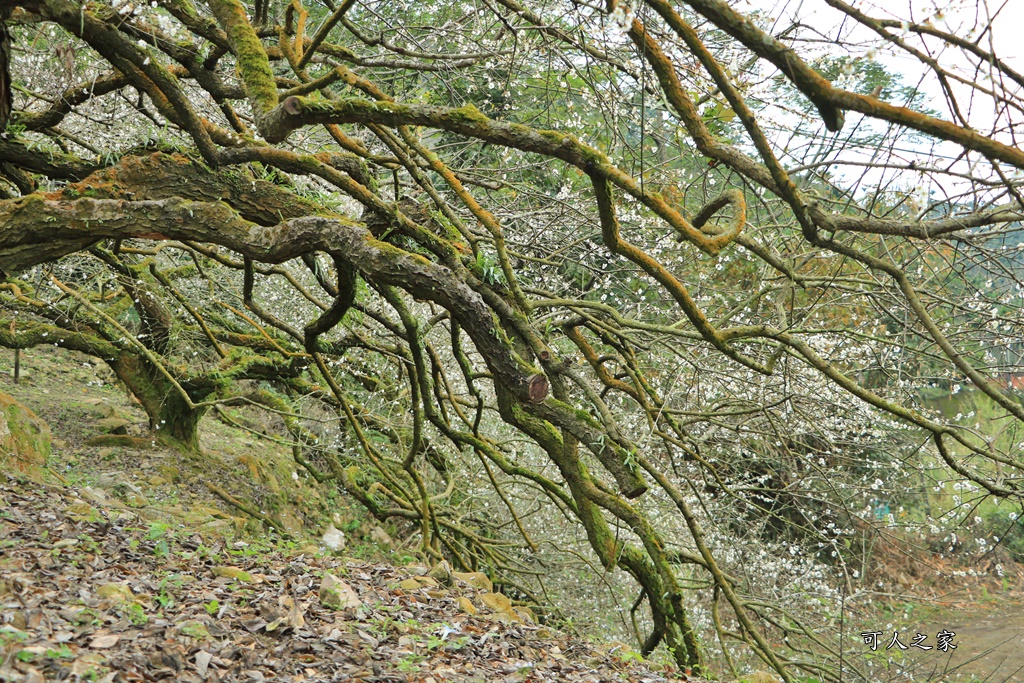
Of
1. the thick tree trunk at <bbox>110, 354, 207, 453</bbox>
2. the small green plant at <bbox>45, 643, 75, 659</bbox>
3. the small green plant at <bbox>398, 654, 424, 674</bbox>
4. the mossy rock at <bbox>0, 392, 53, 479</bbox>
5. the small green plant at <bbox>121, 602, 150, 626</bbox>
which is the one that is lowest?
the small green plant at <bbox>45, 643, 75, 659</bbox>

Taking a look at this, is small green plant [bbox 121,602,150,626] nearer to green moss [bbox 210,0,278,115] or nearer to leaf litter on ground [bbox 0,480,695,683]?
leaf litter on ground [bbox 0,480,695,683]

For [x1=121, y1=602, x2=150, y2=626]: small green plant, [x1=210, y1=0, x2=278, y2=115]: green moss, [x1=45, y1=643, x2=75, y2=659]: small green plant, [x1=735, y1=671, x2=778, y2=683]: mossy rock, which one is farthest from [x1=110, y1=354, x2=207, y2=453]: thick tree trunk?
[x1=735, y1=671, x2=778, y2=683]: mossy rock

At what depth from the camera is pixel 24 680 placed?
8.86ft

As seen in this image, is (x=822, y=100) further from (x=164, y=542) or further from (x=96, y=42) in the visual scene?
(x=164, y=542)

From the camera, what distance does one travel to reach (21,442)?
6020 mm

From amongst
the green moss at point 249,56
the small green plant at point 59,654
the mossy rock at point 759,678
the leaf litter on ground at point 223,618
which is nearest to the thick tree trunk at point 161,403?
the leaf litter on ground at point 223,618

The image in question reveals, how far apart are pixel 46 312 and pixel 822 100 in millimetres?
6380

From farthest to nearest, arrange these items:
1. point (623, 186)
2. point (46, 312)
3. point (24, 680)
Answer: point (46, 312)
point (623, 186)
point (24, 680)

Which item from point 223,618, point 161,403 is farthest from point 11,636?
point 161,403

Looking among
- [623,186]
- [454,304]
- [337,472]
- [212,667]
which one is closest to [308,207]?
[454,304]

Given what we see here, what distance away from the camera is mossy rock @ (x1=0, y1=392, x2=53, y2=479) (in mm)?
5707

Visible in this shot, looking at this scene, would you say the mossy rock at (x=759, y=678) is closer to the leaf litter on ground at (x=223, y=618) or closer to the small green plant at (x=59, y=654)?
the leaf litter on ground at (x=223, y=618)

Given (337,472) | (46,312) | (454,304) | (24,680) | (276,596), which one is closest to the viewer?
(24,680)

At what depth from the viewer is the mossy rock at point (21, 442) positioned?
18.7 feet
